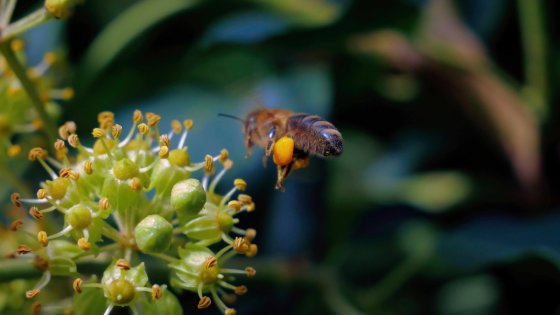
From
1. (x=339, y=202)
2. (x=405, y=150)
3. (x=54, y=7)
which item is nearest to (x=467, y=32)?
(x=405, y=150)

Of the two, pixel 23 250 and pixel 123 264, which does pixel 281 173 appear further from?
pixel 23 250

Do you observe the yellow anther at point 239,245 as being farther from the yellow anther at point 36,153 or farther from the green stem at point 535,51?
the green stem at point 535,51

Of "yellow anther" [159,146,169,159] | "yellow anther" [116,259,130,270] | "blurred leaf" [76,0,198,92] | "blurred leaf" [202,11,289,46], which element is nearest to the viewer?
"yellow anther" [116,259,130,270]

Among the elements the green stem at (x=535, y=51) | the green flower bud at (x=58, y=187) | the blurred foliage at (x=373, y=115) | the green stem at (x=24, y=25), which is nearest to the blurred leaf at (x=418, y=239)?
the blurred foliage at (x=373, y=115)

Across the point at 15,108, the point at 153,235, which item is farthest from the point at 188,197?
the point at 15,108

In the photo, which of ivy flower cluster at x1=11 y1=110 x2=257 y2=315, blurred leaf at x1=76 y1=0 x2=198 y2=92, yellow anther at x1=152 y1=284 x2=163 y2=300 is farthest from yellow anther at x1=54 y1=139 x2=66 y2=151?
blurred leaf at x1=76 y1=0 x2=198 y2=92

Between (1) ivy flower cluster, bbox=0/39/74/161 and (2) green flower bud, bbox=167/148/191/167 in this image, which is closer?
(2) green flower bud, bbox=167/148/191/167

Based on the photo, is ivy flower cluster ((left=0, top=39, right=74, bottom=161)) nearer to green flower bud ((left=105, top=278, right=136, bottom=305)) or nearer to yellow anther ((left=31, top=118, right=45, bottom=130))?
yellow anther ((left=31, top=118, right=45, bottom=130))
